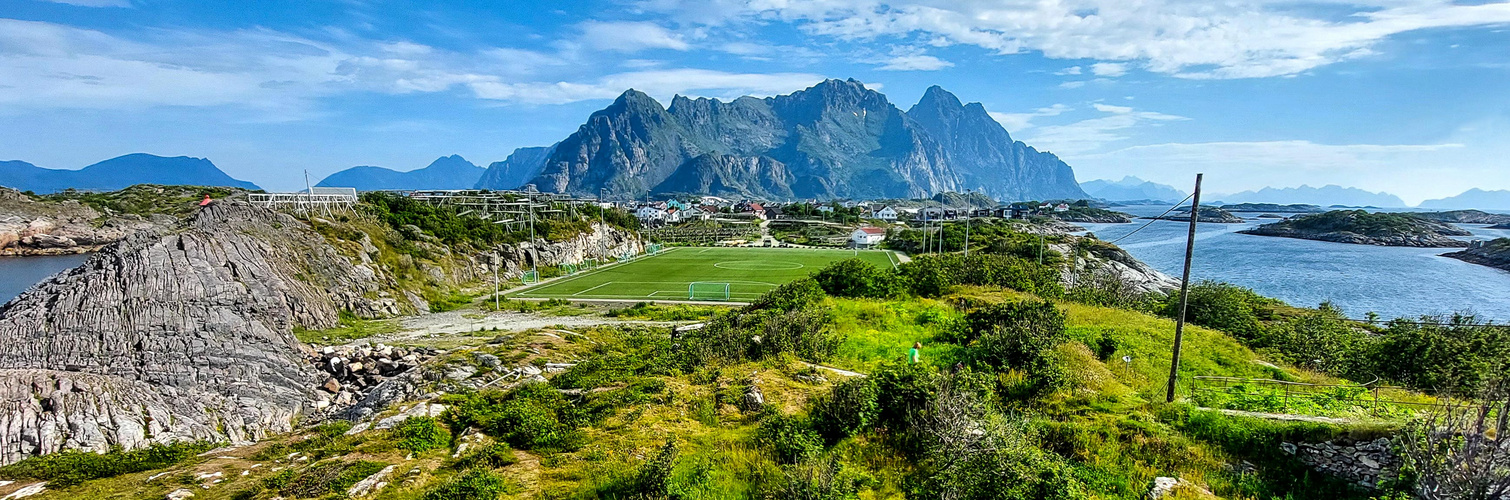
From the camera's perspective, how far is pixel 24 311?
18.6 m

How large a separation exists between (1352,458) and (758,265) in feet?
163

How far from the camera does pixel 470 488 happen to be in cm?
754

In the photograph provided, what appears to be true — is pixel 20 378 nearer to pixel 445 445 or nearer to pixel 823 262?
pixel 445 445

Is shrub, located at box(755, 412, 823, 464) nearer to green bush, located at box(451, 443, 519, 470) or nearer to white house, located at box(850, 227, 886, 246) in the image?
green bush, located at box(451, 443, 519, 470)

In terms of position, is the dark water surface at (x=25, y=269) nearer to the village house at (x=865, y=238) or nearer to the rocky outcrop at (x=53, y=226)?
the rocky outcrop at (x=53, y=226)

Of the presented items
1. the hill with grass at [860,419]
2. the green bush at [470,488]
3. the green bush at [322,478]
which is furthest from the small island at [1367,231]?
the green bush at [322,478]

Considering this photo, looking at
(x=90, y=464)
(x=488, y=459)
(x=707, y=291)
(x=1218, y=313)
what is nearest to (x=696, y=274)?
(x=707, y=291)

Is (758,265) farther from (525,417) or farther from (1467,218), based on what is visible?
(1467,218)

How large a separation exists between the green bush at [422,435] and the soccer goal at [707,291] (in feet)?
88.8

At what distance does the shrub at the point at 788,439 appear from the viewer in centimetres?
866

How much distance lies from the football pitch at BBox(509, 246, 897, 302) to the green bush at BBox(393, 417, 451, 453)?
89.1 feet

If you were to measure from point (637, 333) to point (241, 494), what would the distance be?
61.4ft

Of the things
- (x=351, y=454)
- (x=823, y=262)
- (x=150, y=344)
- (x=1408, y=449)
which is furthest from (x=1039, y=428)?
(x=823, y=262)

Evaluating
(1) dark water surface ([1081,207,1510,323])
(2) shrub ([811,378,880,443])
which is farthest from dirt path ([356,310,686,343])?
(1) dark water surface ([1081,207,1510,323])
